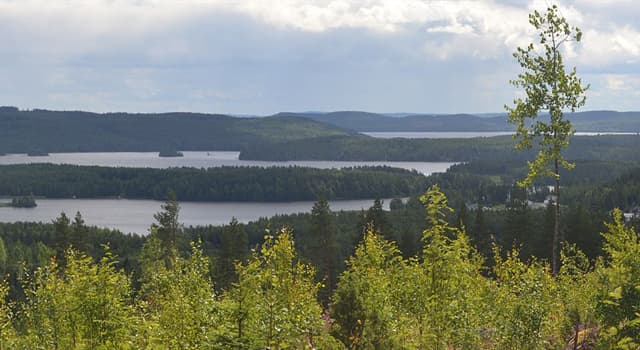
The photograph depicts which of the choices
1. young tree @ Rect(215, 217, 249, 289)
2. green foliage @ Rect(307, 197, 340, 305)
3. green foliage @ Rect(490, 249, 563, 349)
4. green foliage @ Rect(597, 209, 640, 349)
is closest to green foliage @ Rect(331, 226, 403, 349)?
green foliage @ Rect(490, 249, 563, 349)

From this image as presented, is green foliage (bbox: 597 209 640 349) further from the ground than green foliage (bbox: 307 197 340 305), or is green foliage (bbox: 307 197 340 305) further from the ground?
green foliage (bbox: 597 209 640 349)

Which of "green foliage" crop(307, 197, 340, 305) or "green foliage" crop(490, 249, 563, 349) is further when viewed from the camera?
"green foliage" crop(307, 197, 340, 305)

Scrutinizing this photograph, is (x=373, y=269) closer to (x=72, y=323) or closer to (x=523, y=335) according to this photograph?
(x=523, y=335)

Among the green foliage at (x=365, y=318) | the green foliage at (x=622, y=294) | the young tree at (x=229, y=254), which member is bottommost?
the young tree at (x=229, y=254)

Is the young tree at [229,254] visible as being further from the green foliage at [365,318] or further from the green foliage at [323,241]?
the green foliage at [365,318]

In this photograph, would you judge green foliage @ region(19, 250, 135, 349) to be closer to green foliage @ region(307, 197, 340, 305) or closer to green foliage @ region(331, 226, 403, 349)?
green foliage @ region(331, 226, 403, 349)

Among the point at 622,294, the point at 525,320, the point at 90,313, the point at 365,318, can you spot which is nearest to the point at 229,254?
the point at 90,313

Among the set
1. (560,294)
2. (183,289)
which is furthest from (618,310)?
(183,289)

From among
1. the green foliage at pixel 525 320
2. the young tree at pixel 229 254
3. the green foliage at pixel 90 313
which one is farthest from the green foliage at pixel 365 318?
the young tree at pixel 229 254

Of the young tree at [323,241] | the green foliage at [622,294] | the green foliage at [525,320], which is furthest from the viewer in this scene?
the young tree at [323,241]

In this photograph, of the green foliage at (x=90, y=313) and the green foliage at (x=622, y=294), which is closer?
the green foliage at (x=622, y=294)

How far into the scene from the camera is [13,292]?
106562 millimetres

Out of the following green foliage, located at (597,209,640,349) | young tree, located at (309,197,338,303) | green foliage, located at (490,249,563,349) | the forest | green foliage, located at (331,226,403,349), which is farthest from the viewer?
A: young tree, located at (309,197,338,303)

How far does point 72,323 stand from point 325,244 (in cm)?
5274
